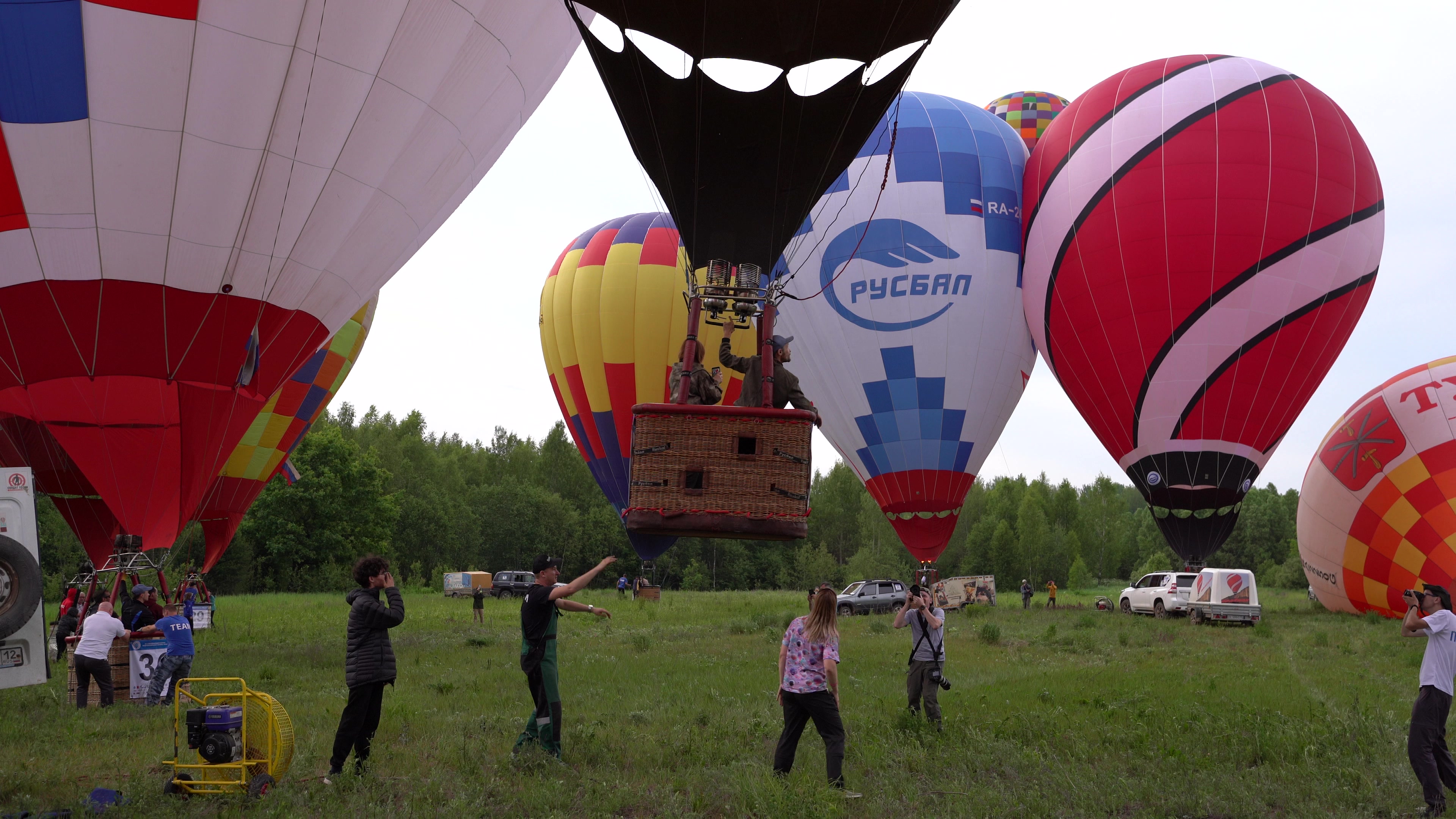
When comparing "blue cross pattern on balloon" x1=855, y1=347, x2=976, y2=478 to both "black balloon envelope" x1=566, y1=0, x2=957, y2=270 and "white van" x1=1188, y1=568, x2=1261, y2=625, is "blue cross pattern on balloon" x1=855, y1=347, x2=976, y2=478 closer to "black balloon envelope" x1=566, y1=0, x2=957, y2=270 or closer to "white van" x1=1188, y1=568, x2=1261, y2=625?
"white van" x1=1188, y1=568, x2=1261, y2=625

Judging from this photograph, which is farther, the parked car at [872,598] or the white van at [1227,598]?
the parked car at [872,598]

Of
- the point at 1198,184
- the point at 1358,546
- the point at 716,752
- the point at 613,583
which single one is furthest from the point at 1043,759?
the point at 613,583

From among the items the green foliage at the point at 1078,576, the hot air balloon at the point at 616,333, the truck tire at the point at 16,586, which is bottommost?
the green foliage at the point at 1078,576

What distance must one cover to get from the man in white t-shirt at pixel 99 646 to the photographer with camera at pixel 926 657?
20.0ft

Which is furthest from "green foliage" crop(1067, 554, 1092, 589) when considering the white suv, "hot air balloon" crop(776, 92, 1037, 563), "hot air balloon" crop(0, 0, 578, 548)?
"hot air balloon" crop(0, 0, 578, 548)

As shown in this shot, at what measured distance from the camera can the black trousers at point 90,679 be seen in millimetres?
8094

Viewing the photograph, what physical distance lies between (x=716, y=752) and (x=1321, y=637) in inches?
468

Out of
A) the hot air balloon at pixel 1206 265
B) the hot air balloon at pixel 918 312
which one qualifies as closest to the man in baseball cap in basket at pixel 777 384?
the hot air balloon at pixel 918 312

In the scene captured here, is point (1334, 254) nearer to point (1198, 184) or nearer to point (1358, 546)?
point (1198, 184)

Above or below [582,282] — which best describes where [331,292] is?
below

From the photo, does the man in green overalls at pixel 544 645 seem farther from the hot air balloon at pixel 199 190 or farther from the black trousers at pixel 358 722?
the hot air balloon at pixel 199 190

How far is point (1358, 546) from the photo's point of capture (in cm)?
1845

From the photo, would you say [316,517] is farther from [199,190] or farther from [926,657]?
[926,657]

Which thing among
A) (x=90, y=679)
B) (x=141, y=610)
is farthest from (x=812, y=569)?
(x=90, y=679)
